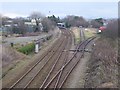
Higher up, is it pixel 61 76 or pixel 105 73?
pixel 105 73

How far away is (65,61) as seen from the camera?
2725cm

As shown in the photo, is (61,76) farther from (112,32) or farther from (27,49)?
(112,32)

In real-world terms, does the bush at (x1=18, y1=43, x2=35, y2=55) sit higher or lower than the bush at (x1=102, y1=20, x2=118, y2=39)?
lower

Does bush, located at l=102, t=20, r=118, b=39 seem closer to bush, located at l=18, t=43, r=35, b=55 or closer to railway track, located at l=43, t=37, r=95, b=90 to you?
bush, located at l=18, t=43, r=35, b=55

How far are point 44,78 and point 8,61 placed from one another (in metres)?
7.09

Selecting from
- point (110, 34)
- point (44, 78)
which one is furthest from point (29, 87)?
point (110, 34)

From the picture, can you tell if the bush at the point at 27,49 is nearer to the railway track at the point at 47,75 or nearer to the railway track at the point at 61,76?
the railway track at the point at 47,75

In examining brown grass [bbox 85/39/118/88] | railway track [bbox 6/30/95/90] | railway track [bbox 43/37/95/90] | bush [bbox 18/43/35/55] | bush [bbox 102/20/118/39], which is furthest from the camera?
bush [bbox 102/20/118/39]

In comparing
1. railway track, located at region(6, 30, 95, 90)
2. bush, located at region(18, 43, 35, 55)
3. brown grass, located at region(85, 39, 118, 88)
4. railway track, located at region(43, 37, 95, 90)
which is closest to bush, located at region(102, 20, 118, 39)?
bush, located at region(18, 43, 35, 55)

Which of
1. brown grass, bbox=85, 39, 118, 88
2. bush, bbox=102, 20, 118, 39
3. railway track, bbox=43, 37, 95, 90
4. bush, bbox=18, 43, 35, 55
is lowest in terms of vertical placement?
railway track, bbox=43, 37, 95, 90

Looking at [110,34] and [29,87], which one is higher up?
[110,34]

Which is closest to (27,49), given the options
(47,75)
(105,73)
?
(47,75)

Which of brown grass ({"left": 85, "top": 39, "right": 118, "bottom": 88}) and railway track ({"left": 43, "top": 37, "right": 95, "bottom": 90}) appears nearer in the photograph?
brown grass ({"left": 85, "top": 39, "right": 118, "bottom": 88})

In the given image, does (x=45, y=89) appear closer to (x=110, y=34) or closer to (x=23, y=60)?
(x=23, y=60)
